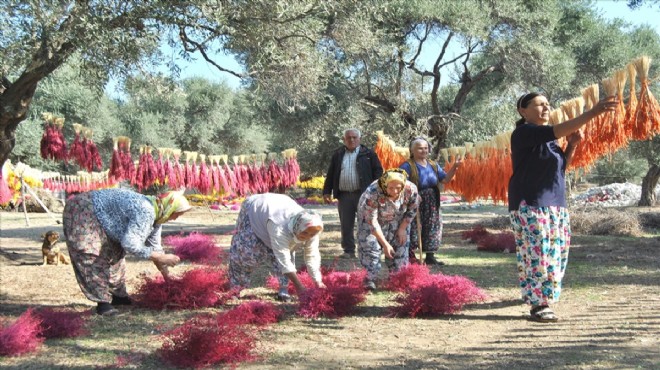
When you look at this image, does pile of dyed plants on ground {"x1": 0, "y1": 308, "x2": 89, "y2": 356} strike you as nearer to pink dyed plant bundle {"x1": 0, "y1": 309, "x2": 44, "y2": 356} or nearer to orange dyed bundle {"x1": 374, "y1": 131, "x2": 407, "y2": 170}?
pink dyed plant bundle {"x1": 0, "y1": 309, "x2": 44, "y2": 356}

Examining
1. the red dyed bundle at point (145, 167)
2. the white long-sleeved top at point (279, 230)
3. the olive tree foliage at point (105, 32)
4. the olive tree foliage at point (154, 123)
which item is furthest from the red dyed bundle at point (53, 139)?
the olive tree foliage at point (154, 123)

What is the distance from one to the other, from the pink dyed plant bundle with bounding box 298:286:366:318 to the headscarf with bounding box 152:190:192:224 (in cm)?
138

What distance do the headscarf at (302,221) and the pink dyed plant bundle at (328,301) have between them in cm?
53

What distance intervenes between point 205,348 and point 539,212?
2754mm

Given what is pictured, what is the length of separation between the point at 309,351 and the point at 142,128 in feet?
102

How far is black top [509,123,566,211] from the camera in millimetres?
4746

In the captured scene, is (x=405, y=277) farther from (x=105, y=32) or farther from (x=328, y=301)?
(x=105, y=32)

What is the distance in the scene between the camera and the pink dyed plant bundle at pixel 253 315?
4566 mm

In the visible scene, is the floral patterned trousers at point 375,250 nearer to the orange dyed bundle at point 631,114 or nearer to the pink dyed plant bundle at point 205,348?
the pink dyed plant bundle at point 205,348

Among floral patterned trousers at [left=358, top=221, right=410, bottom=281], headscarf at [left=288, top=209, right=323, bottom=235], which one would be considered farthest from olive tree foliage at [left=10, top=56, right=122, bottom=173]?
headscarf at [left=288, top=209, right=323, bottom=235]

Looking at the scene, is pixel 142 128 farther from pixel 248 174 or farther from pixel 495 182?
pixel 495 182

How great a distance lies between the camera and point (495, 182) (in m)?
9.16

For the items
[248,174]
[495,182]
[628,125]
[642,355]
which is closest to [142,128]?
[248,174]

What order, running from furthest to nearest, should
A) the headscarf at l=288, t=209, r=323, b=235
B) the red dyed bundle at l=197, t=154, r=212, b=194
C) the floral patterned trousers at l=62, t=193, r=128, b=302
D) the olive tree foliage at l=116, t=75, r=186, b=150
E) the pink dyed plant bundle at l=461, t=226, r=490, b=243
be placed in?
the olive tree foliage at l=116, t=75, r=186, b=150
the red dyed bundle at l=197, t=154, r=212, b=194
the pink dyed plant bundle at l=461, t=226, r=490, b=243
the floral patterned trousers at l=62, t=193, r=128, b=302
the headscarf at l=288, t=209, r=323, b=235
